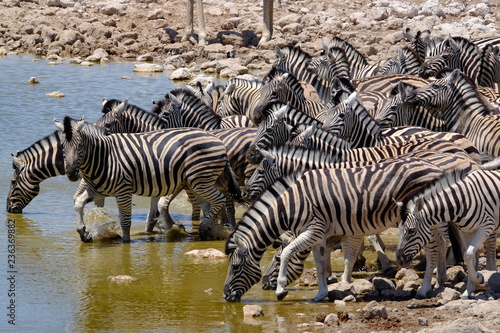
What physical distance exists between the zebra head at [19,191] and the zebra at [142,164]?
1.62 metres

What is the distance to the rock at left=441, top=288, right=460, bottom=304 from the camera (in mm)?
8420

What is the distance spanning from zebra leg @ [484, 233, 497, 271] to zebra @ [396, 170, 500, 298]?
0.55 metres

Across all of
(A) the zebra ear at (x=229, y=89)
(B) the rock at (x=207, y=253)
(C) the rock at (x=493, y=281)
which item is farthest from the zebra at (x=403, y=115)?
(C) the rock at (x=493, y=281)

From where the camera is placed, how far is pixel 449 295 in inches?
333

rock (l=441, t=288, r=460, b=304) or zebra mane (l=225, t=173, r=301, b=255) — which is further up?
zebra mane (l=225, t=173, r=301, b=255)

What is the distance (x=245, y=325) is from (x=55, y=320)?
1.77m

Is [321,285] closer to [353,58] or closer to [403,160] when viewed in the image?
[403,160]

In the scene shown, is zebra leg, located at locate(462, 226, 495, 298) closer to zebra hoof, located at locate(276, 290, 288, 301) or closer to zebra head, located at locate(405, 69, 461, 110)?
zebra hoof, located at locate(276, 290, 288, 301)

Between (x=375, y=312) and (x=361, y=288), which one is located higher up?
(x=375, y=312)

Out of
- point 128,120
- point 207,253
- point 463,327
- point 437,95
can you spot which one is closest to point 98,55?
point 128,120

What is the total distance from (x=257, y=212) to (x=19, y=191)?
5407mm

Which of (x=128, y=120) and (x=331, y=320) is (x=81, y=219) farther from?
(x=331, y=320)

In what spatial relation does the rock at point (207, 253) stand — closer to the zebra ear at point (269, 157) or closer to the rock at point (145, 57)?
the zebra ear at point (269, 157)

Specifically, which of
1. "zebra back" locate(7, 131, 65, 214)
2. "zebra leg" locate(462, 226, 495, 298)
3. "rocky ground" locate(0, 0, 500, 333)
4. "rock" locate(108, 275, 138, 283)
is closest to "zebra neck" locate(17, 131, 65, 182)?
"zebra back" locate(7, 131, 65, 214)
